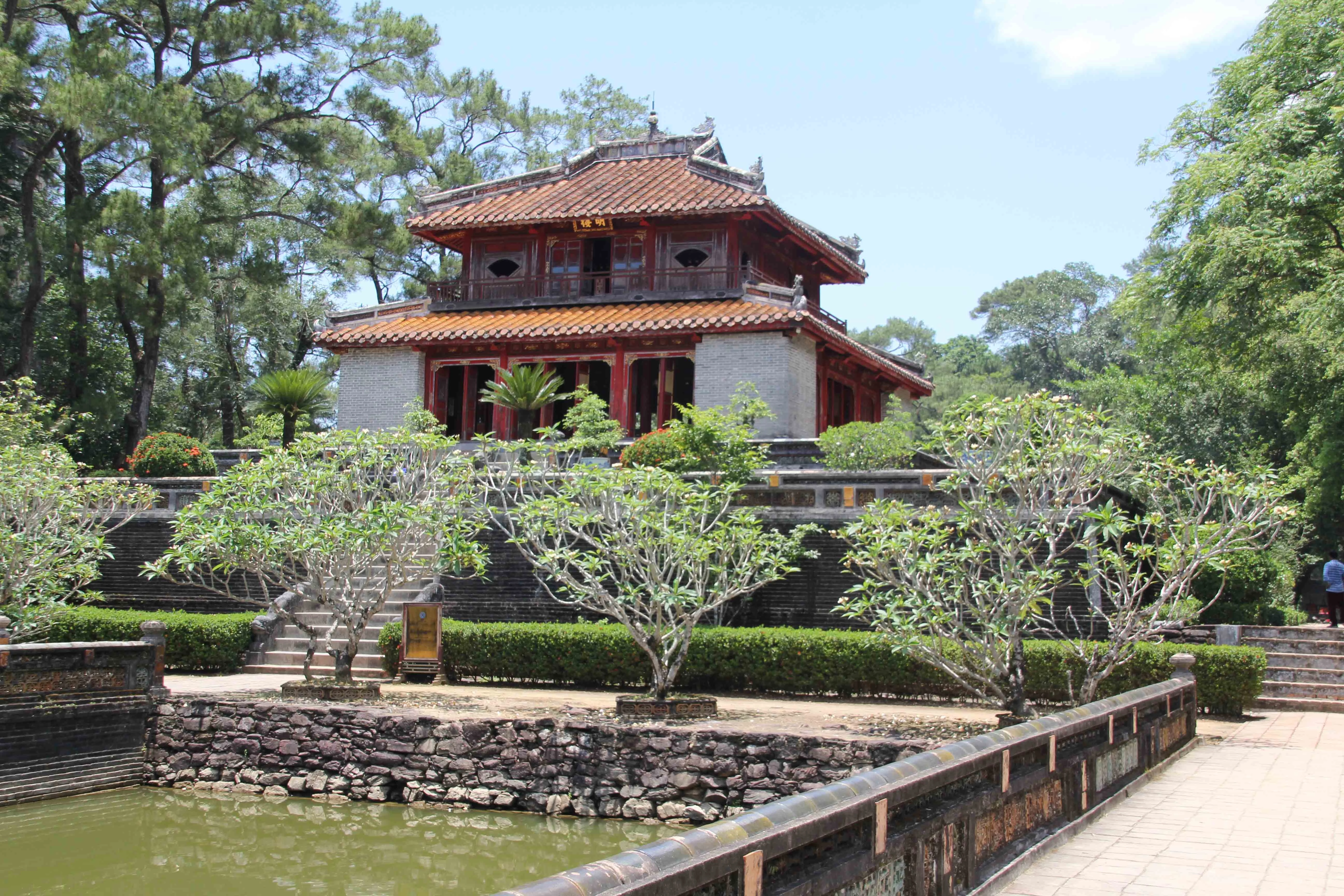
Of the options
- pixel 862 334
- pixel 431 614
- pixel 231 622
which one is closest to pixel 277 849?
pixel 431 614

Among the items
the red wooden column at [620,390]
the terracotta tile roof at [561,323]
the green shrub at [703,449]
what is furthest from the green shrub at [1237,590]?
the red wooden column at [620,390]

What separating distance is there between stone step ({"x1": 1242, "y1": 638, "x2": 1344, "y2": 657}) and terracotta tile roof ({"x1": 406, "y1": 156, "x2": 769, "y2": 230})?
12.5m

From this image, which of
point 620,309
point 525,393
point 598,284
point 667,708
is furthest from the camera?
point 598,284

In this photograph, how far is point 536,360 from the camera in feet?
80.1

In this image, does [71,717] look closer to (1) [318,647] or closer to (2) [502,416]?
(1) [318,647]

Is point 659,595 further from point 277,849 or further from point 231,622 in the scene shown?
point 231,622

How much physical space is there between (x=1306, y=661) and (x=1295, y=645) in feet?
0.95

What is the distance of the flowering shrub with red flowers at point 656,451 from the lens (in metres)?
17.8

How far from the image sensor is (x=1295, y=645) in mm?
15758

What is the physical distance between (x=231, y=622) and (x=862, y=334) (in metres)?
44.6

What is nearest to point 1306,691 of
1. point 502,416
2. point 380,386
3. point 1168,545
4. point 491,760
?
point 1168,545

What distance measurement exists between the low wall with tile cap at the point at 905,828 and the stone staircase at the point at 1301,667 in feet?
26.4

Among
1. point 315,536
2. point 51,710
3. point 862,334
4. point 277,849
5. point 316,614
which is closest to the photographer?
point 277,849

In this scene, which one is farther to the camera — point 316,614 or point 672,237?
point 672,237
